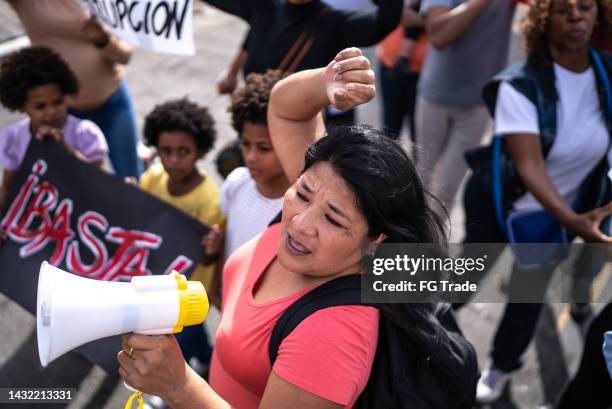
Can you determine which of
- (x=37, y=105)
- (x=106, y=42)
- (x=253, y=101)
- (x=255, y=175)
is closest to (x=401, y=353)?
(x=255, y=175)

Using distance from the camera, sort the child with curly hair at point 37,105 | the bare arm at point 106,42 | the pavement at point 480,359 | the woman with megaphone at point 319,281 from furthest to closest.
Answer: the bare arm at point 106,42, the pavement at point 480,359, the child with curly hair at point 37,105, the woman with megaphone at point 319,281

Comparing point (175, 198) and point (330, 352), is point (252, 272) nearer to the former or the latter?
point (330, 352)

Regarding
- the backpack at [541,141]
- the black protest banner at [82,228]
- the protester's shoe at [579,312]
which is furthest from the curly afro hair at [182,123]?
the protester's shoe at [579,312]

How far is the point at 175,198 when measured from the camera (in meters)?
2.76

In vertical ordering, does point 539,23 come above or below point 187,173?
above

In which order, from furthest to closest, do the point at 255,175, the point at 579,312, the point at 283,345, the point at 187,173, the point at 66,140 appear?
the point at 579,312
the point at 66,140
the point at 187,173
the point at 255,175
the point at 283,345

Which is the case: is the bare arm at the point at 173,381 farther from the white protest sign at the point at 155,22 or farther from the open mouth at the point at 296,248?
the white protest sign at the point at 155,22

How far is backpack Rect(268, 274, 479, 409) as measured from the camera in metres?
1.51

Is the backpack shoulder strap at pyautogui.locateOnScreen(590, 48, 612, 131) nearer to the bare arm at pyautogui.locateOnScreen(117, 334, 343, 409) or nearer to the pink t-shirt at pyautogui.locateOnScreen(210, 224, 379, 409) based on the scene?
the pink t-shirt at pyautogui.locateOnScreen(210, 224, 379, 409)

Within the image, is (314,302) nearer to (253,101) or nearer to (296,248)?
(296,248)

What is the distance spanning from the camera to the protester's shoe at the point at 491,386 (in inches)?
120

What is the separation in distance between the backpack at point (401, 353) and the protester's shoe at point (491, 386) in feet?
5.11

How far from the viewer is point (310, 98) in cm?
185

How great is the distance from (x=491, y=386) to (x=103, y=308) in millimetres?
2330
